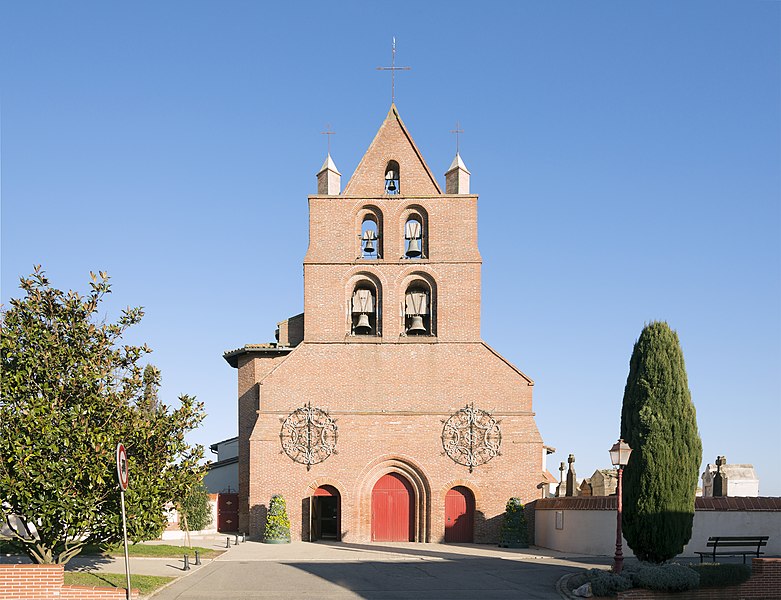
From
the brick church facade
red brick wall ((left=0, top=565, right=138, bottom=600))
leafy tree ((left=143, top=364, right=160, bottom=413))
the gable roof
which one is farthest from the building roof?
red brick wall ((left=0, top=565, right=138, bottom=600))

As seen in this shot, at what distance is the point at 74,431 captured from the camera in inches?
779

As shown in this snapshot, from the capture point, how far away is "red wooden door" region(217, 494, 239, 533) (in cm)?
4200

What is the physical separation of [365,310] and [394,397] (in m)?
3.80

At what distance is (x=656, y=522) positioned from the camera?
905 inches

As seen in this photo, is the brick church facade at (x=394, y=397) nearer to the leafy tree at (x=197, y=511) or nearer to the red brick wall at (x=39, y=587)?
the leafy tree at (x=197, y=511)

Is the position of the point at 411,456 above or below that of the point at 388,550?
above

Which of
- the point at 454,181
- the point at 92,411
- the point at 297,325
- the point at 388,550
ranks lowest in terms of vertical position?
the point at 388,550

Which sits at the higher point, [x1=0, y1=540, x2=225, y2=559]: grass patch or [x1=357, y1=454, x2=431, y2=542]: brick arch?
[x1=357, y1=454, x2=431, y2=542]: brick arch

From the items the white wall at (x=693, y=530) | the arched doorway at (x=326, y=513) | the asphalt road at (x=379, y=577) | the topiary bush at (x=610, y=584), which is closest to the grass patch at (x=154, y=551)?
the asphalt road at (x=379, y=577)

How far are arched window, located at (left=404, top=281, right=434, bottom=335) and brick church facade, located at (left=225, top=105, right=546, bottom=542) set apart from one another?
0.17ft

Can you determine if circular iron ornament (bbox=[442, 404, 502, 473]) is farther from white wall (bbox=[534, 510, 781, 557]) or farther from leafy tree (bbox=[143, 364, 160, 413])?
leafy tree (bbox=[143, 364, 160, 413])

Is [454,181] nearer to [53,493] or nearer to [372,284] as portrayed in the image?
[372,284]

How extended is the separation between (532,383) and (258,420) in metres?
10.8

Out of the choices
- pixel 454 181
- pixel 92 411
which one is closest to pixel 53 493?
pixel 92 411
